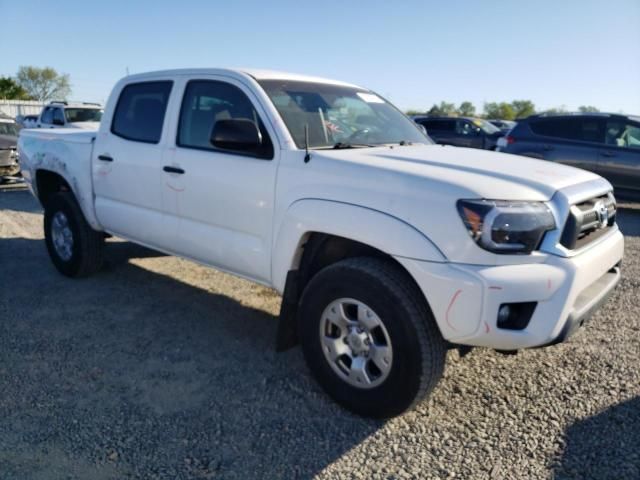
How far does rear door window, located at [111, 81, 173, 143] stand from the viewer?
4.25 metres

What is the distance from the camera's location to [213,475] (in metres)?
2.52

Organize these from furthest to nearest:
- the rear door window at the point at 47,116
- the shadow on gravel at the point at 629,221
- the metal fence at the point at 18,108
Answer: the metal fence at the point at 18,108 < the rear door window at the point at 47,116 < the shadow on gravel at the point at 629,221

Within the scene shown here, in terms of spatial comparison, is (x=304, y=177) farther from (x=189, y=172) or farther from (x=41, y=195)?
(x=41, y=195)

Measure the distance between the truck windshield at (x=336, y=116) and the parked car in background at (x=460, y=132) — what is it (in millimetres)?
13084

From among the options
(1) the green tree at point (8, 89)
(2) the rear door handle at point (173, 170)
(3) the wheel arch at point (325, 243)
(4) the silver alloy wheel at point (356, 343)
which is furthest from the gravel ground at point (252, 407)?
(1) the green tree at point (8, 89)

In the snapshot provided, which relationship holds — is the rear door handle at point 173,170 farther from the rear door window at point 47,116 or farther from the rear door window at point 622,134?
the rear door window at point 47,116

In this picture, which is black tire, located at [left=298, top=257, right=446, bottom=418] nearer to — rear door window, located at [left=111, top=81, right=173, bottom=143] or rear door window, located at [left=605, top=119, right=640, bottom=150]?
rear door window, located at [left=111, top=81, right=173, bottom=143]

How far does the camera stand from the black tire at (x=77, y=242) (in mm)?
5082

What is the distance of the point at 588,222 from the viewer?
9.48ft

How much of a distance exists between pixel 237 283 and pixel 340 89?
7.27 feet

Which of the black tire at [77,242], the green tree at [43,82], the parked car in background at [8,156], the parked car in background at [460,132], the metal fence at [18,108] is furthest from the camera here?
the green tree at [43,82]

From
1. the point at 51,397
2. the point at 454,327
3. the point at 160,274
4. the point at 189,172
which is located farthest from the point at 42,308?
the point at 454,327

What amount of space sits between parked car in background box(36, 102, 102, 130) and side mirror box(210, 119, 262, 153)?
11.2m

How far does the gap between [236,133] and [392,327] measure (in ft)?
4.87
